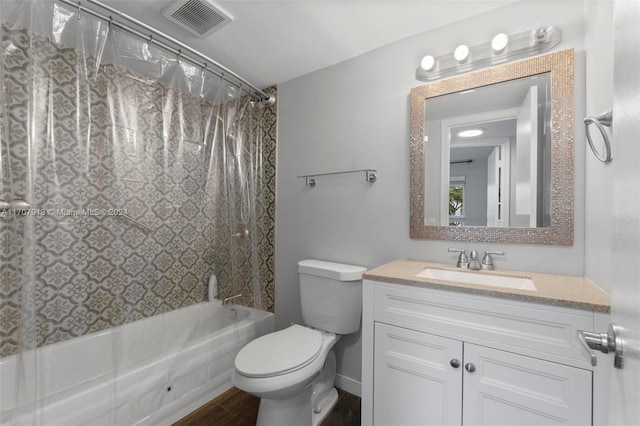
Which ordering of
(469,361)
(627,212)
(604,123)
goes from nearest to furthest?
1. (627,212)
2. (604,123)
3. (469,361)

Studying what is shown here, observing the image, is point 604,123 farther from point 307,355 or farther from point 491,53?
point 307,355

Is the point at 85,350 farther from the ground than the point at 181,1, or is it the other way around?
the point at 181,1

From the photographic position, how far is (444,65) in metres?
1.61

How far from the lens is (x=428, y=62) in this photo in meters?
1.61

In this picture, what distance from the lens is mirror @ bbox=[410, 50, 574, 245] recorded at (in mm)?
1339

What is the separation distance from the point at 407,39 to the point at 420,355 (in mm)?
1771

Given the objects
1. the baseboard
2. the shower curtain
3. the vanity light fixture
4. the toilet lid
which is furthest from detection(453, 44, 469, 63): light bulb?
the baseboard

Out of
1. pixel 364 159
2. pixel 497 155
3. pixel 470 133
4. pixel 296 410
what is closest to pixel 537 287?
pixel 497 155

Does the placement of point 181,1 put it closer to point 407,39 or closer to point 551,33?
point 407,39

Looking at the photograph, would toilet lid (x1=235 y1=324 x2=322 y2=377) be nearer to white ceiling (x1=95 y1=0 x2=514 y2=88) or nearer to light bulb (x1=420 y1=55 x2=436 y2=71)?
light bulb (x1=420 y1=55 x2=436 y2=71)

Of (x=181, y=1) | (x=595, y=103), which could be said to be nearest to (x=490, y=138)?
(x=595, y=103)

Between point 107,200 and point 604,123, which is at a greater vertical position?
point 604,123

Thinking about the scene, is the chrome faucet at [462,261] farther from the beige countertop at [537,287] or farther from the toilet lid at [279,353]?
the toilet lid at [279,353]

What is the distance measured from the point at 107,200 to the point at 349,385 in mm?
1822
